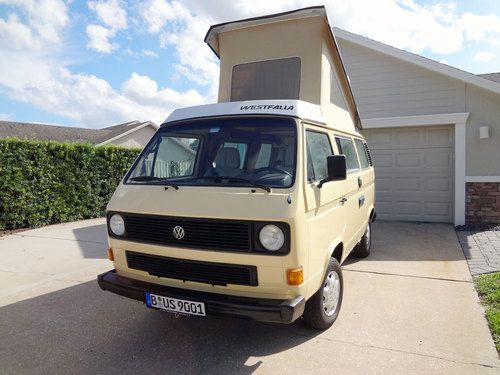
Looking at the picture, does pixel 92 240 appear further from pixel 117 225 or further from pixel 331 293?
pixel 331 293

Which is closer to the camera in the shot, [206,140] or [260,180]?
[260,180]

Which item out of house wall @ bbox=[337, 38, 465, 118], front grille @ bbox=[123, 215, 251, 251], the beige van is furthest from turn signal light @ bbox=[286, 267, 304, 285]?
house wall @ bbox=[337, 38, 465, 118]

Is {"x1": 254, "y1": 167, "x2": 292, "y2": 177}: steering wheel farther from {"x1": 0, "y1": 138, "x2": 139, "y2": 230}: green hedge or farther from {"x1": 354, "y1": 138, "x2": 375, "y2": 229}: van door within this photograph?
{"x1": 0, "y1": 138, "x2": 139, "y2": 230}: green hedge

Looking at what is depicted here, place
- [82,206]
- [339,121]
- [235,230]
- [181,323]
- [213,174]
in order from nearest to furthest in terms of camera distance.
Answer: [235,230] < [213,174] < [181,323] < [339,121] < [82,206]

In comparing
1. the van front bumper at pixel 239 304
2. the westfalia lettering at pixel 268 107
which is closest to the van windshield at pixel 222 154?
the westfalia lettering at pixel 268 107

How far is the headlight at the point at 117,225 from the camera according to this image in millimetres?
3387

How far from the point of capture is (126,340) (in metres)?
3.51

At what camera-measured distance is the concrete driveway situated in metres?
3.08

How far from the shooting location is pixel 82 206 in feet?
32.7

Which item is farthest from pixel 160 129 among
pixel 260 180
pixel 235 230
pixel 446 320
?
pixel 446 320

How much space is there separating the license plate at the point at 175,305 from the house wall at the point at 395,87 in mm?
7710

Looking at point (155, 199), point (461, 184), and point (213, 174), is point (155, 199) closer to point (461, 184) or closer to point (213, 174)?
point (213, 174)

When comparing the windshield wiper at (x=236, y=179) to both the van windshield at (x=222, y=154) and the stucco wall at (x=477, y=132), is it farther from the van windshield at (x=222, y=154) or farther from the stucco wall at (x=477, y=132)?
the stucco wall at (x=477, y=132)

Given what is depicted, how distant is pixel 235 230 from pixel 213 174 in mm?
789
